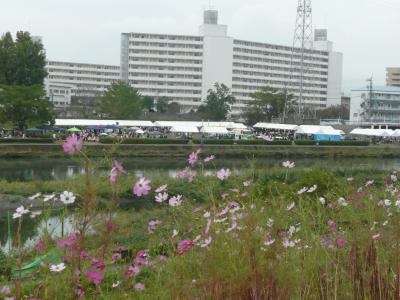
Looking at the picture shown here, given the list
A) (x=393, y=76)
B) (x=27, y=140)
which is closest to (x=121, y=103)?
(x=27, y=140)

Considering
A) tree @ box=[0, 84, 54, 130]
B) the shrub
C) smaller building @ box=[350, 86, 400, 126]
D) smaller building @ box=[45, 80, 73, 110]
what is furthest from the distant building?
the shrub

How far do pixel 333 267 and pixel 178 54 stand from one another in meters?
90.5

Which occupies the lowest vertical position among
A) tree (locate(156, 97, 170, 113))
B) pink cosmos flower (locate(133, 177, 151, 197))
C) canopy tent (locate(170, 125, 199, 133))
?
canopy tent (locate(170, 125, 199, 133))

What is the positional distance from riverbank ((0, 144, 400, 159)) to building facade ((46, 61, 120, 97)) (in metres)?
73.6

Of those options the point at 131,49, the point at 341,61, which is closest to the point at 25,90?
the point at 131,49

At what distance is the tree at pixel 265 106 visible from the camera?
6969cm

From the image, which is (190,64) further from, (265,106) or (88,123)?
(88,123)

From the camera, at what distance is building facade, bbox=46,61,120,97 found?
→ 110 meters

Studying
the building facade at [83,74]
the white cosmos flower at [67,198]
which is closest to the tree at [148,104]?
the building facade at [83,74]

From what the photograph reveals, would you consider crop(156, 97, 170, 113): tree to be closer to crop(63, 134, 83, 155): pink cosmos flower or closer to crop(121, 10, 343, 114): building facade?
crop(121, 10, 343, 114): building facade

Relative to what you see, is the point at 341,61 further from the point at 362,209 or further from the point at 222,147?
the point at 362,209

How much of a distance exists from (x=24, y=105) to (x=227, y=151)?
1391 cm

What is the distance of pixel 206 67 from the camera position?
304 ft

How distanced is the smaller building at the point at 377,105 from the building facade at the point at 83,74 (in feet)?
160
